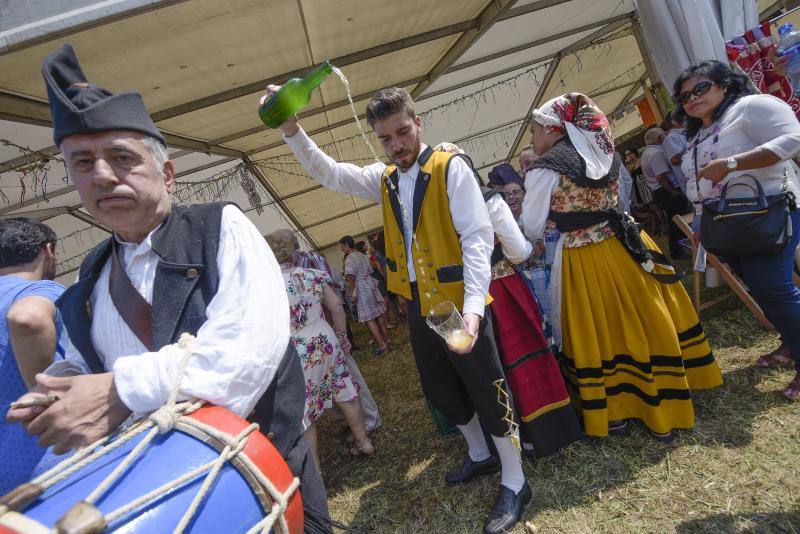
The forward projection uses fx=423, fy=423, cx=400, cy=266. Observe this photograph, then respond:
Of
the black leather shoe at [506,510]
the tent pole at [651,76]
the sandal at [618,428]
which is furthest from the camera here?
the tent pole at [651,76]

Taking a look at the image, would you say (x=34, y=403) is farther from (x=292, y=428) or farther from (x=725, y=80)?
(x=725, y=80)

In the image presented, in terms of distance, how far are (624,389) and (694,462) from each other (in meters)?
0.43

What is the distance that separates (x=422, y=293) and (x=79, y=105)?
129 centimetres

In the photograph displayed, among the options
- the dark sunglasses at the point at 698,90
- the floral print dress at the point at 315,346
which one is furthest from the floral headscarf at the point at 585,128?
the floral print dress at the point at 315,346

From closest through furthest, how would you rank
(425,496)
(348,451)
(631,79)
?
1. (425,496)
2. (348,451)
3. (631,79)

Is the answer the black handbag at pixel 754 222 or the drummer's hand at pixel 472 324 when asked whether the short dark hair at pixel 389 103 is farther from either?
the black handbag at pixel 754 222

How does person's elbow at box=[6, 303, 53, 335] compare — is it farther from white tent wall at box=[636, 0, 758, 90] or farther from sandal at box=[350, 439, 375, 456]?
white tent wall at box=[636, 0, 758, 90]

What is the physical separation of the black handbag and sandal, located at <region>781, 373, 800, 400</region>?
697mm

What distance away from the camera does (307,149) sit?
1877 mm

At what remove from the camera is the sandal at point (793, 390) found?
2131mm

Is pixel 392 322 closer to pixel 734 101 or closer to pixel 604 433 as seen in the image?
pixel 604 433

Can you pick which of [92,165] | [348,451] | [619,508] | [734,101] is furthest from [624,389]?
[92,165]

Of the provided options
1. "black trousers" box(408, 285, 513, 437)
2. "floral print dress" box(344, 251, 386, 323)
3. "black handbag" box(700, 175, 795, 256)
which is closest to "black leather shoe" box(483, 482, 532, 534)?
"black trousers" box(408, 285, 513, 437)

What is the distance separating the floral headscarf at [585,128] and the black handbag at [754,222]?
2.02ft
